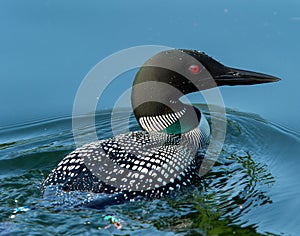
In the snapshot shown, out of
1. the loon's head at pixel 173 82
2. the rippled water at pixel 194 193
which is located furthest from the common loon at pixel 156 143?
the rippled water at pixel 194 193

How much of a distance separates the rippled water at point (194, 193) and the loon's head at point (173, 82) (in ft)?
1.74

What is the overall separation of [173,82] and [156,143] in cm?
53

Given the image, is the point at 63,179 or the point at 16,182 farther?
the point at 16,182

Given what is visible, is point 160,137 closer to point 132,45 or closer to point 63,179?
point 63,179

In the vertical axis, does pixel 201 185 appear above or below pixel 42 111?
below

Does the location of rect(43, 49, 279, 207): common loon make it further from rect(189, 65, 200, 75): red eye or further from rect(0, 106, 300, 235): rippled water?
rect(0, 106, 300, 235): rippled water

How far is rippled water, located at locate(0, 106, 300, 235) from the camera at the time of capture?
4.29 metres

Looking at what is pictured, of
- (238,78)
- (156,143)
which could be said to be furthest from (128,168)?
(238,78)

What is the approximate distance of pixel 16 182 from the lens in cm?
Result: 507

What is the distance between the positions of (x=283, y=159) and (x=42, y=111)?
90.5 inches

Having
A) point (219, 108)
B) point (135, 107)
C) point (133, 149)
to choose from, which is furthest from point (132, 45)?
point (133, 149)

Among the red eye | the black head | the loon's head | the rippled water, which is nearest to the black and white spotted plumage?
the rippled water

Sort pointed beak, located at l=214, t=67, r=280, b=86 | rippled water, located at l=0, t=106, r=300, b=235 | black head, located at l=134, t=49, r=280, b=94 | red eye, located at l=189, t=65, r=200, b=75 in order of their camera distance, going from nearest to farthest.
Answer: rippled water, located at l=0, t=106, r=300, b=235 → black head, located at l=134, t=49, r=280, b=94 → red eye, located at l=189, t=65, r=200, b=75 → pointed beak, located at l=214, t=67, r=280, b=86

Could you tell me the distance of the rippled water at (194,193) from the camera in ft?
14.1
